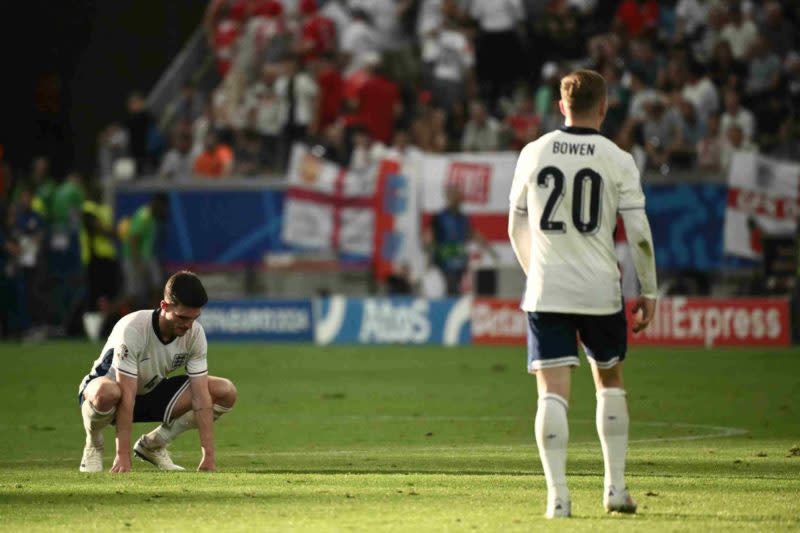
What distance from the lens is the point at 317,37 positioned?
29562mm

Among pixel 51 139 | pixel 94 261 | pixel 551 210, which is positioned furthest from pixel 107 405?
pixel 51 139

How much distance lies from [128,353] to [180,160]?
62.7 feet

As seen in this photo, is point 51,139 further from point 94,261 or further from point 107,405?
point 107,405

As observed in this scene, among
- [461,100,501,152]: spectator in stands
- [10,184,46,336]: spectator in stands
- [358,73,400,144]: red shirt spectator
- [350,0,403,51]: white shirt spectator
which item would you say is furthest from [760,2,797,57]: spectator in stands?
[10,184,46,336]: spectator in stands

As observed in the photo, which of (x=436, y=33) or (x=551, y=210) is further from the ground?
(x=436, y=33)

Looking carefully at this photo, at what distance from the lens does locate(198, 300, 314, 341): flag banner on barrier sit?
27.0 meters

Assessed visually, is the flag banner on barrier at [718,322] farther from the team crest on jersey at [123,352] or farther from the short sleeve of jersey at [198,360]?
the team crest on jersey at [123,352]

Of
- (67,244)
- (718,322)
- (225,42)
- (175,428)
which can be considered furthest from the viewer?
(225,42)

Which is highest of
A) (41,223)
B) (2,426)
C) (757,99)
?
(757,99)

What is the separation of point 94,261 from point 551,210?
20.2 m

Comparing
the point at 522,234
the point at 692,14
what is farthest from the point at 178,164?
the point at 522,234

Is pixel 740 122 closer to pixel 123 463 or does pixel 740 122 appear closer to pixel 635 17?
pixel 635 17

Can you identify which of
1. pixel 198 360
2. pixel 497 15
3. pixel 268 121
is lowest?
pixel 198 360

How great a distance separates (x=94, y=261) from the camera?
27.6 metres
